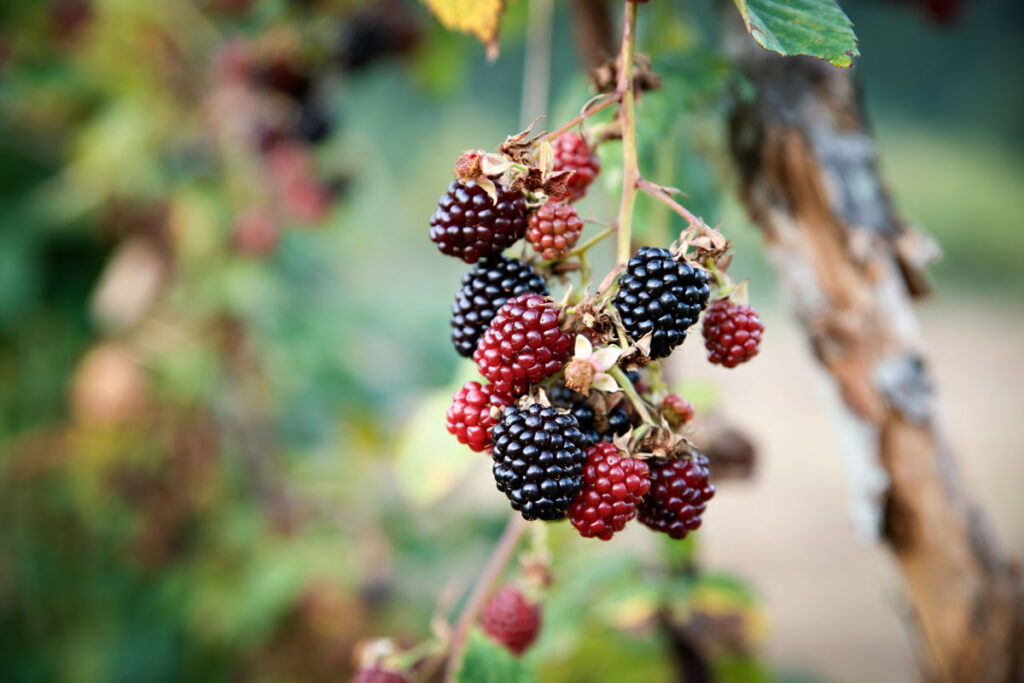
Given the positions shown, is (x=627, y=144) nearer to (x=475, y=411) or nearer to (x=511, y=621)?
(x=475, y=411)

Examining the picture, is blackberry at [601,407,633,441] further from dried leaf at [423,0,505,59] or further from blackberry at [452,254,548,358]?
dried leaf at [423,0,505,59]

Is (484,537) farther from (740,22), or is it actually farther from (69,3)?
(69,3)

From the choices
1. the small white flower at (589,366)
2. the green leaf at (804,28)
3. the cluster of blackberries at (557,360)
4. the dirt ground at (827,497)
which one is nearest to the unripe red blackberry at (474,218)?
the cluster of blackberries at (557,360)

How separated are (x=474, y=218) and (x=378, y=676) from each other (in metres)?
0.46

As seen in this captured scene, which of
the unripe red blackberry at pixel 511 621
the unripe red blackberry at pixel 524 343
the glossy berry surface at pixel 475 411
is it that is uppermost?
the unripe red blackberry at pixel 524 343

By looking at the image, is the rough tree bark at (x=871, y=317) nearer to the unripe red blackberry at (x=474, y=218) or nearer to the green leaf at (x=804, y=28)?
the green leaf at (x=804, y=28)

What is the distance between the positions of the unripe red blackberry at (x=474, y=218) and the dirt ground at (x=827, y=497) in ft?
7.22

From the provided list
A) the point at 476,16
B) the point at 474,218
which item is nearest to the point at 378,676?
the point at 474,218

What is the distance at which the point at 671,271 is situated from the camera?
1.61 feet

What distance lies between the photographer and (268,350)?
2.02 m

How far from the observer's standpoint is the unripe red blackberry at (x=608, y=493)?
50cm

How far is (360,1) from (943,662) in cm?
152

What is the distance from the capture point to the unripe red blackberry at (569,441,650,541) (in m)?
0.50

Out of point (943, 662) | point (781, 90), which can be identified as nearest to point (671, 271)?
point (781, 90)
